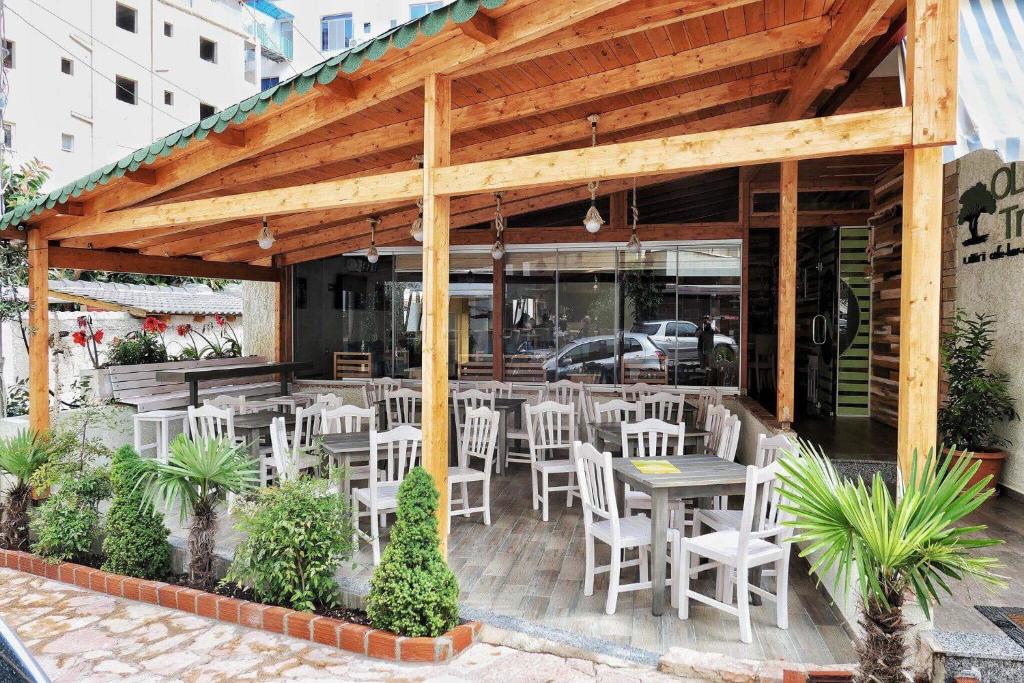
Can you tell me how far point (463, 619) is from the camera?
3826mm

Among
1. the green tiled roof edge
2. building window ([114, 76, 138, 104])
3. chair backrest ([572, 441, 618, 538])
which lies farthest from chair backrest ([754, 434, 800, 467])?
building window ([114, 76, 138, 104])

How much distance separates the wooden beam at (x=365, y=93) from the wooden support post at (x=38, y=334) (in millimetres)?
843

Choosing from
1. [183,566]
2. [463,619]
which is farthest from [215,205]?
[463,619]

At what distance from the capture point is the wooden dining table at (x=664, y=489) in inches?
A: 157

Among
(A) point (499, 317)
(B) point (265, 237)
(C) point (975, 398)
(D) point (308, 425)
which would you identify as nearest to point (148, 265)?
(B) point (265, 237)

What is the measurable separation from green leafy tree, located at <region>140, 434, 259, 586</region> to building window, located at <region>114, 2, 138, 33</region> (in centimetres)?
2478

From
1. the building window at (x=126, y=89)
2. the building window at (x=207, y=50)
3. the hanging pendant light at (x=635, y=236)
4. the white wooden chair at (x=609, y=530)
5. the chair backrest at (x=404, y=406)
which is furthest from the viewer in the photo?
the building window at (x=207, y=50)

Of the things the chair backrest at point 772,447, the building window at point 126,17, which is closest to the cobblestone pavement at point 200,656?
the chair backrest at point 772,447

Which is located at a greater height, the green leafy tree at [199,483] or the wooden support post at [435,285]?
the wooden support post at [435,285]

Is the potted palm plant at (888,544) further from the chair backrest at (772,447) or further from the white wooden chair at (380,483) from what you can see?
the white wooden chair at (380,483)

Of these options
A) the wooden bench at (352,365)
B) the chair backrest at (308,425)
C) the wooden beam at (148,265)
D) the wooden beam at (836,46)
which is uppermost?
the wooden beam at (836,46)

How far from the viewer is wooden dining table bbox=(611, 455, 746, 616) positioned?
13.0 ft

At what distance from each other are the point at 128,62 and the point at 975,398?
26.0 meters

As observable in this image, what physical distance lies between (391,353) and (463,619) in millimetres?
7272
